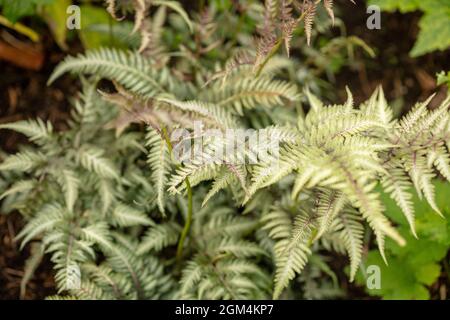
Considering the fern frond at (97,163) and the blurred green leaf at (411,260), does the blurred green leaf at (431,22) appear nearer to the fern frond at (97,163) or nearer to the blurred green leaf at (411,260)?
the blurred green leaf at (411,260)

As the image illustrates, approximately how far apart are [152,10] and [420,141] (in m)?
2.44

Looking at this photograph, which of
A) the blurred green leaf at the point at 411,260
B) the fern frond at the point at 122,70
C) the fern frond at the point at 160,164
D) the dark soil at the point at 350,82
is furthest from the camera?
the dark soil at the point at 350,82

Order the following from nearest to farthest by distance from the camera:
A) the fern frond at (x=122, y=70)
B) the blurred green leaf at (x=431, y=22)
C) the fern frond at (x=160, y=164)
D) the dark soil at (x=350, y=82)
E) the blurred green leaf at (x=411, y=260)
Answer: the fern frond at (x=160, y=164) → the blurred green leaf at (x=411, y=260) → the fern frond at (x=122, y=70) → the blurred green leaf at (x=431, y=22) → the dark soil at (x=350, y=82)

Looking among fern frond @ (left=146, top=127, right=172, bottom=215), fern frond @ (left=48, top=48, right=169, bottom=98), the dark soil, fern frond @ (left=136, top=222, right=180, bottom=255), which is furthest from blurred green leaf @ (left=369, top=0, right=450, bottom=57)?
fern frond @ (left=136, top=222, right=180, bottom=255)

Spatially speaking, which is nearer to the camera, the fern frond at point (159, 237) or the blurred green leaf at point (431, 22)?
the fern frond at point (159, 237)

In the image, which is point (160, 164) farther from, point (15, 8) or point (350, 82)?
point (350, 82)

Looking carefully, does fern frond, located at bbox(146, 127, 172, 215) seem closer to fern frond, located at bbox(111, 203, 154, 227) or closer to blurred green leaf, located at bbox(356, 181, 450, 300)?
fern frond, located at bbox(111, 203, 154, 227)

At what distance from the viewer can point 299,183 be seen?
6.63 ft

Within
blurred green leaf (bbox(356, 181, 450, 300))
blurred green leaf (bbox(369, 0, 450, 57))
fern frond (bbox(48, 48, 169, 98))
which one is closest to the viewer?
blurred green leaf (bbox(356, 181, 450, 300))

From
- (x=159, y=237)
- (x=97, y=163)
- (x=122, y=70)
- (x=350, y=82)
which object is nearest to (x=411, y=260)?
(x=159, y=237)

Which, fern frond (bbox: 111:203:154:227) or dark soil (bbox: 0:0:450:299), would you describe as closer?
fern frond (bbox: 111:203:154:227)

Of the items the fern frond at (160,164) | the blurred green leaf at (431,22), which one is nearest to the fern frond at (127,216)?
the fern frond at (160,164)

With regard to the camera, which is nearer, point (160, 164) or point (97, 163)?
point (160, 164)
